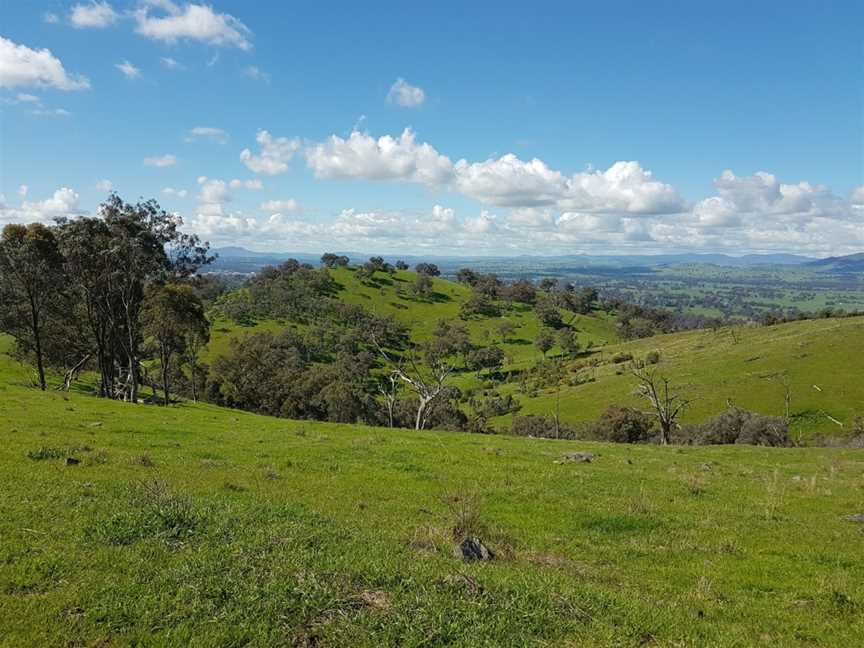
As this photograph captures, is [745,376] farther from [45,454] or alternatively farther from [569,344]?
[45,454]

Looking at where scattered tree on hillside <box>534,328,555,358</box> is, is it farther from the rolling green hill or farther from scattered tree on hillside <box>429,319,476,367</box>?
the rolling green hill

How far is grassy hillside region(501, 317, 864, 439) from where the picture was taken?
81312 millimetres

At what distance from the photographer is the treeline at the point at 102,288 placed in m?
47.6

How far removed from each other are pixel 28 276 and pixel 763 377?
100 meters

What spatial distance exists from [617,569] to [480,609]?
4340mm

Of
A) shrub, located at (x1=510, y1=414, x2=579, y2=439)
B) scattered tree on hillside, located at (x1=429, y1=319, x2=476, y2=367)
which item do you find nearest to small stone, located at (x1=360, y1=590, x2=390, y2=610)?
shrub, located at (x1=510, y1=414, x2=579, y2=439)

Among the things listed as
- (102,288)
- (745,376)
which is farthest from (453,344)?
(102,288)

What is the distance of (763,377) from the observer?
93.2m

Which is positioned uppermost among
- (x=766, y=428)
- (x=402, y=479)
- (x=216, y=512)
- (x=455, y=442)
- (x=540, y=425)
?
(x=216, y=512)

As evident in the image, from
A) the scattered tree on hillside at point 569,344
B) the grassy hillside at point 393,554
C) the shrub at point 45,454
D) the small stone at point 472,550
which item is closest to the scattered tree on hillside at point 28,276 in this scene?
the grassy hillside at point 393,554

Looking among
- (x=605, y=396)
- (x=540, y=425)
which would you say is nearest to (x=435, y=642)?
(x=540, y=425)

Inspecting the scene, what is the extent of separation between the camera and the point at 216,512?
36.8 ft

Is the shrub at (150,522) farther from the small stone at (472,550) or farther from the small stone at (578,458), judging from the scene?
the small stone at (578,458)

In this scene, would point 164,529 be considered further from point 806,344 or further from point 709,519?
point 806,344
